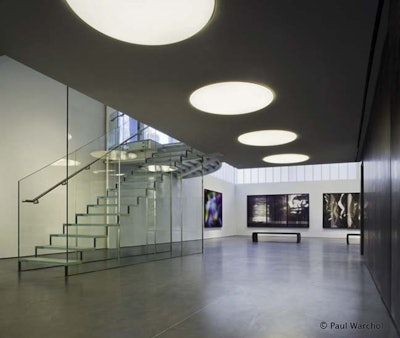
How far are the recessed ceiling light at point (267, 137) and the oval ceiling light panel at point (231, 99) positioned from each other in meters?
1.73

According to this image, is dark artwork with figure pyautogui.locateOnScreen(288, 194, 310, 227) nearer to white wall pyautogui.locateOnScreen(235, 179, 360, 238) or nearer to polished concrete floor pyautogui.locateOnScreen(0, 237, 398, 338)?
white wall pyautogui.locateOnScreen(235, 179, 360, 238)

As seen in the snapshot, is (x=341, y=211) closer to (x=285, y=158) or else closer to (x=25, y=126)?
(x=285, y=158)

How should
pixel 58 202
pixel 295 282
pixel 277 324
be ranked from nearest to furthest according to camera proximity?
pixel 277 324 < pixel 295 282 < pixel 58 202

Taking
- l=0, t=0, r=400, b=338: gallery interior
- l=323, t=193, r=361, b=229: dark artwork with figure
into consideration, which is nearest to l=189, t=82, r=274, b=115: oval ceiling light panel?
l=0, t=0, r=400, b=338: gallery interior

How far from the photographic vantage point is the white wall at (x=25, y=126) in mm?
9750

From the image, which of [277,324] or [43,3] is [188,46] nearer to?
[43,3]

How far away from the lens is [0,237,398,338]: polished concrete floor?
3.42 metres

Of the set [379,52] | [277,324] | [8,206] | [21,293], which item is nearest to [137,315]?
[277,324]

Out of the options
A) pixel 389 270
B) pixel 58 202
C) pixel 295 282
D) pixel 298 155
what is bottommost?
pixel 295 282

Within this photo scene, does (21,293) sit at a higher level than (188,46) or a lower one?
lower

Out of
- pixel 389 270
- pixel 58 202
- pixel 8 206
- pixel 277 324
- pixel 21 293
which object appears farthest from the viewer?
pixel 8 206

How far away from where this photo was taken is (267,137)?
885 centimetres

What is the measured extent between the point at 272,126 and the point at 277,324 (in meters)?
4.74

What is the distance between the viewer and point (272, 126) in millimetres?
7625
